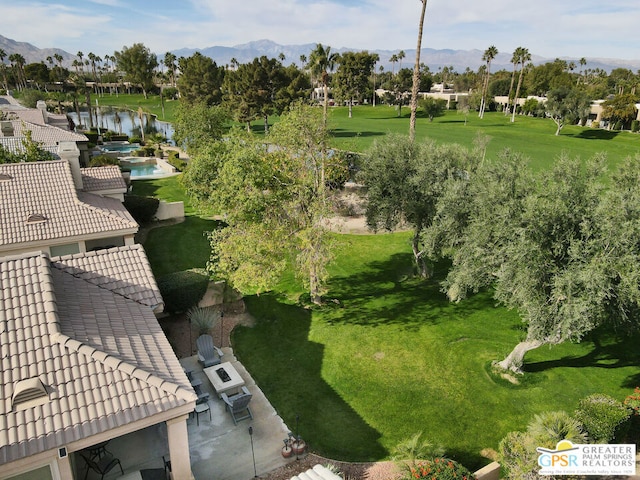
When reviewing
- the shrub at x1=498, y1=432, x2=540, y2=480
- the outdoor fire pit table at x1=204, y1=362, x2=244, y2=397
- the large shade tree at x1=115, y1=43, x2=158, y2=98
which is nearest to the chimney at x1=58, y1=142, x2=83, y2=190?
the outdoor fire pit table at x1=204, y1=362, x2=244, y2=397

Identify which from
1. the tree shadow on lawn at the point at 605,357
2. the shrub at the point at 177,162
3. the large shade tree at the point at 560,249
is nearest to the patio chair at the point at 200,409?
the large shade tree at the point at 560,249

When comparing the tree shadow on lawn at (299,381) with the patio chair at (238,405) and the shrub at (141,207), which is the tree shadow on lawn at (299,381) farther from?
the shrub at (141,207)

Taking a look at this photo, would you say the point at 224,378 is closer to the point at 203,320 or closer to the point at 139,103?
the point at 203,320

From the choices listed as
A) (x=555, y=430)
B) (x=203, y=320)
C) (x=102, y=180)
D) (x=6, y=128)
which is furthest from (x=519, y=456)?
(x=6, y=128)

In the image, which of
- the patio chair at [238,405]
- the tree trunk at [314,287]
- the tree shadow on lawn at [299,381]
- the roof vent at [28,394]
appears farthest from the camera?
the tree trunk at [314,287]

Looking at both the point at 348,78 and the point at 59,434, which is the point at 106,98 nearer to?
the point at 348,78

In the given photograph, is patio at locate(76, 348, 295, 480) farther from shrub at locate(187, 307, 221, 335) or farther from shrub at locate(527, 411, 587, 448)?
shrub at locate(527, 411, 587, 448)
